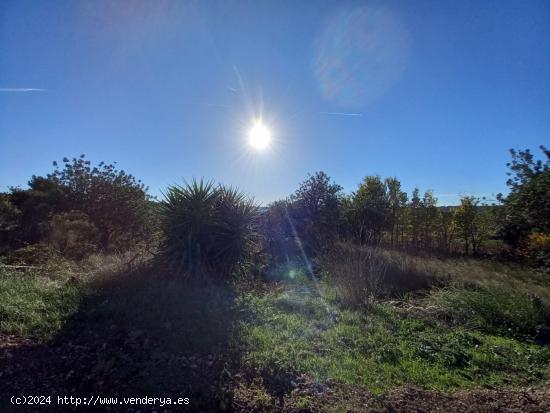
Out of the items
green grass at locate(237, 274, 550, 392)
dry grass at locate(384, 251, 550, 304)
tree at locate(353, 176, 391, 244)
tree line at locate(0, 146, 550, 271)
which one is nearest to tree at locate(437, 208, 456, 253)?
tree line at locate(0, 146, 550, 271)

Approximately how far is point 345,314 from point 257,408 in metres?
3.22

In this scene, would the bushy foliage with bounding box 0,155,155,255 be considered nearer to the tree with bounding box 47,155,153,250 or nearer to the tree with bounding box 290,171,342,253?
the tree with bounding box 47,155,153,250

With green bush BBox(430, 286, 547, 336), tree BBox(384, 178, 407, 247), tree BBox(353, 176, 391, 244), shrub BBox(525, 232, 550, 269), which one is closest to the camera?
green bush BBox(430, 286, 547, 336)

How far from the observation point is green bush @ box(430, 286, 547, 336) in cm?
580

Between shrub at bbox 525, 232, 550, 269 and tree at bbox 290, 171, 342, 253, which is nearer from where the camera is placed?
shrub at bbox 525, 232, 550, 269

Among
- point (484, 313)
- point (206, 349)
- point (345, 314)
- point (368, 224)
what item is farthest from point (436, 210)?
point (206, 349)

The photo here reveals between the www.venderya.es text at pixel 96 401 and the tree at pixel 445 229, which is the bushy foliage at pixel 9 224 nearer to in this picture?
the www.venderya.es text at pixel 96 401

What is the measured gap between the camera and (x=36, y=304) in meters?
4.86

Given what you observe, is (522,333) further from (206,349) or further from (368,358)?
(206,349)

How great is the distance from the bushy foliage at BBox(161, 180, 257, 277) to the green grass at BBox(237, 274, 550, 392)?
4.44 feet

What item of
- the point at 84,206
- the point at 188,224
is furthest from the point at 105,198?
the point at 188,224

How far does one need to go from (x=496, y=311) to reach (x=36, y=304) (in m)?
8.34

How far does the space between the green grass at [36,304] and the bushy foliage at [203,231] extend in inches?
74.3

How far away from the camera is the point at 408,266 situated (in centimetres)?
966
